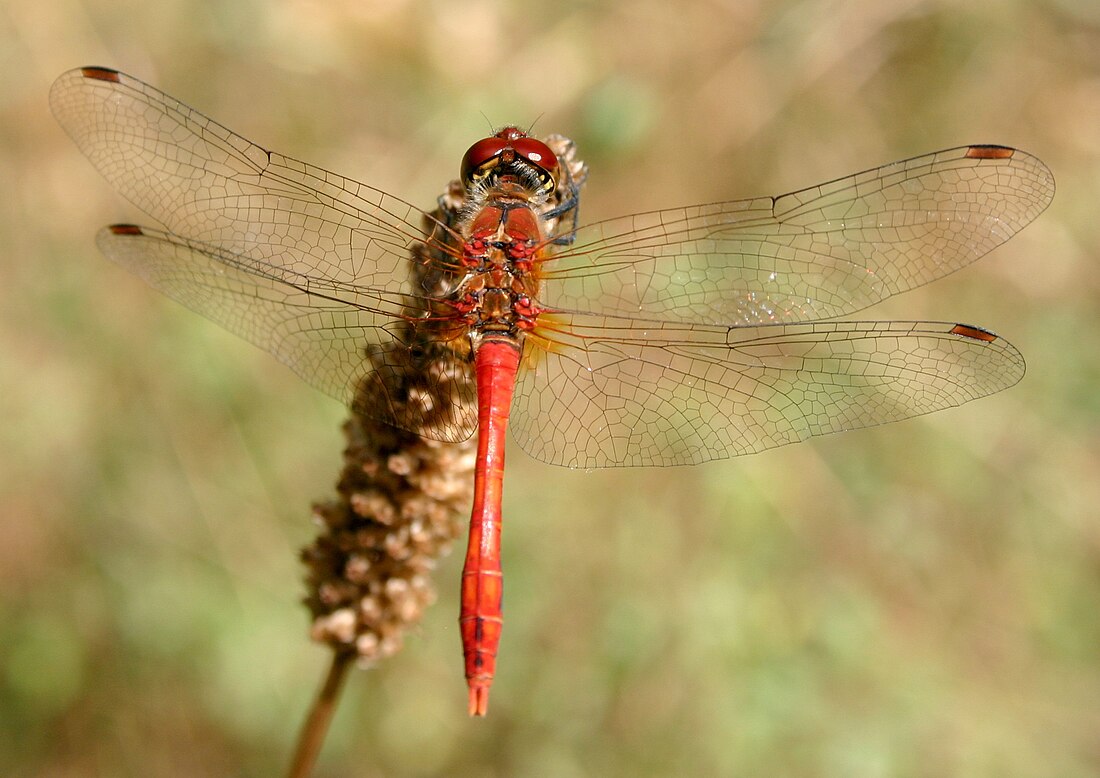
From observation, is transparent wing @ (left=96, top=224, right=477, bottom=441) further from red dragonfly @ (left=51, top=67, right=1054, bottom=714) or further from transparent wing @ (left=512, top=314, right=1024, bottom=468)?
transparent wing @ (left=512, top=314, right=1024, bottom=468)

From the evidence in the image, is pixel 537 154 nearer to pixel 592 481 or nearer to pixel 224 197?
pixel 224 197

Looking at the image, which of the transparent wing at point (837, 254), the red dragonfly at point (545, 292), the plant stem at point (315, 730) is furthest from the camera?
the transparent wing at point (837, 254)

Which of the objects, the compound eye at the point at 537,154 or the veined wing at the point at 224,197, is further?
the compound eye at the point at 537,154

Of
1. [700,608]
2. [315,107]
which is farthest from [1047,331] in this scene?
[315,107]

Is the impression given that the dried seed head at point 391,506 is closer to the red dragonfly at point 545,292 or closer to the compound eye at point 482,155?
the red dragonfly at point 545,292

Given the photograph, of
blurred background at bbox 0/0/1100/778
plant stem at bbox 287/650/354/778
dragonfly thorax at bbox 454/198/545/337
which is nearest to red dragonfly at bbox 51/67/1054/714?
dragonfly thorax at bbox 454/198/545/337

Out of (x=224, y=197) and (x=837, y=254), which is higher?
(x=837, y=254)

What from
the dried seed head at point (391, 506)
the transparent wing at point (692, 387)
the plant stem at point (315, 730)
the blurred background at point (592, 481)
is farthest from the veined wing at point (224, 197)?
the blurred background at point (592, 481)

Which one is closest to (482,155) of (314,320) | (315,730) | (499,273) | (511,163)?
(511,163)
